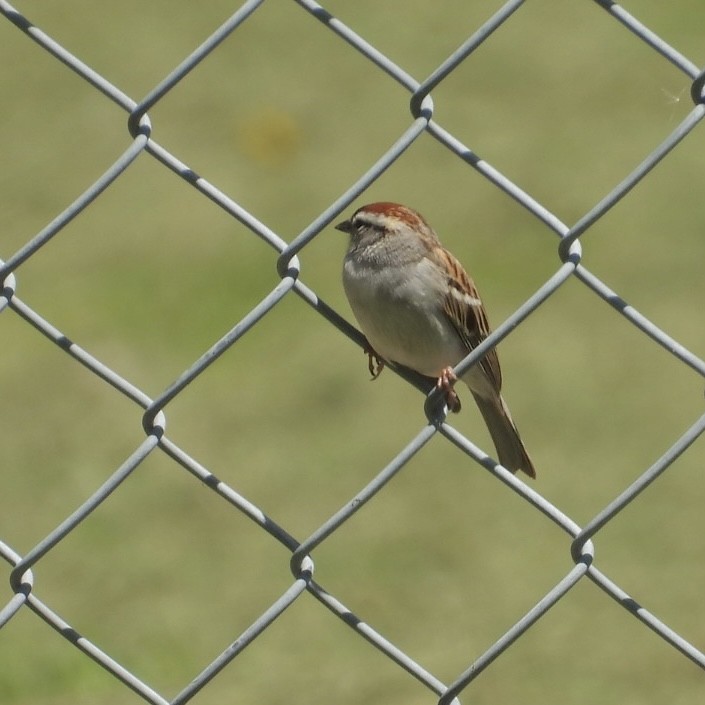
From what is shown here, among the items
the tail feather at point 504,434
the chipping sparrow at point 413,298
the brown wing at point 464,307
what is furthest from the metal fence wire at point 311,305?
the tail feather at point 504,434

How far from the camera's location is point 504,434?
3975 millimetres

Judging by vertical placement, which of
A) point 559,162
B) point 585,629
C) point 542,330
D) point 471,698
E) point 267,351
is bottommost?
point 471,698

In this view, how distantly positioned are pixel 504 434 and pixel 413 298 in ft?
1.62

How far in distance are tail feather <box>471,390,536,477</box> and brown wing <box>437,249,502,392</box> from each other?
0.46ft

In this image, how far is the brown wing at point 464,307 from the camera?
12.3 feet

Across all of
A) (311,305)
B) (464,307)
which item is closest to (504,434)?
(464,307)

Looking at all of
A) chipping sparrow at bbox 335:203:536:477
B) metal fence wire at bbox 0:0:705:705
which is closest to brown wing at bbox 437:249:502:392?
chipping sparrow at bbox 335:203:536:477

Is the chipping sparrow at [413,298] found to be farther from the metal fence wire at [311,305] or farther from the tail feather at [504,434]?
the metal fence wire at [311,305]

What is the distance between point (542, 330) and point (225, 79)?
101 inches

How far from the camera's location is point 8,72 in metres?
8.23

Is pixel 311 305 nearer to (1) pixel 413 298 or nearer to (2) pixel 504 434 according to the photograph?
(1) pixel 413 298

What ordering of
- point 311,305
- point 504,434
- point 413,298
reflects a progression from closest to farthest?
1. point 311,305
2. point 413,298
3. point 504,434

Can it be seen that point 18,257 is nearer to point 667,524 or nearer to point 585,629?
point 585,629

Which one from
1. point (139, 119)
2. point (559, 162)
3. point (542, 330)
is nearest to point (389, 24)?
point (559, 162)
